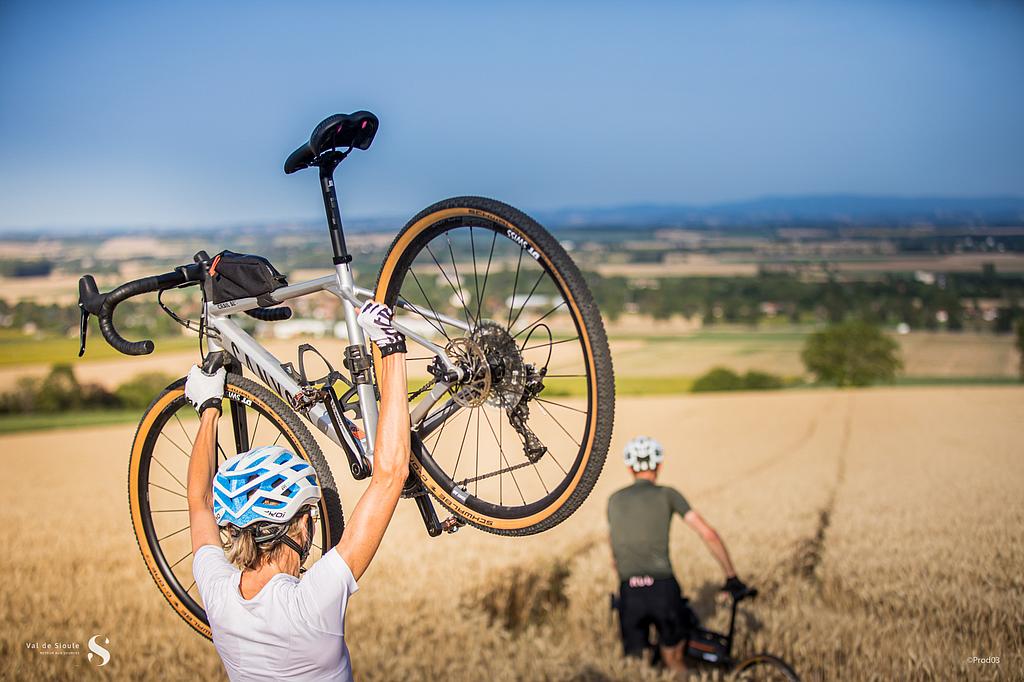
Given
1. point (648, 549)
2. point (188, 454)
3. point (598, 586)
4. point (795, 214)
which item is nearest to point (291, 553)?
point (188, 454)

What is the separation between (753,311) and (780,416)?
34643 mm

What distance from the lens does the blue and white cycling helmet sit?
353 centimetres

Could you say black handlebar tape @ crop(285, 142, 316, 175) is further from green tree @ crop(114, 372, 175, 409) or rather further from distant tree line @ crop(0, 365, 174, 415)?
distant tree line @ crop(0, 365, 174, 415)

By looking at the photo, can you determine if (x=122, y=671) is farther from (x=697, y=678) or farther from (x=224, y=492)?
(x=224, y=492)

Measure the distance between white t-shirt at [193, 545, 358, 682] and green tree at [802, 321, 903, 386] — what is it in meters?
67.4

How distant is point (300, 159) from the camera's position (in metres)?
3.71

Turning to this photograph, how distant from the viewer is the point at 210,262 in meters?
4.21

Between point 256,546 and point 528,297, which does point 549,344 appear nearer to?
point 528,297

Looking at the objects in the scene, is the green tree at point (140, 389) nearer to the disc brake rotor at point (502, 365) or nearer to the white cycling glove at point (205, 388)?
the white cycling glove at point (205, 388)

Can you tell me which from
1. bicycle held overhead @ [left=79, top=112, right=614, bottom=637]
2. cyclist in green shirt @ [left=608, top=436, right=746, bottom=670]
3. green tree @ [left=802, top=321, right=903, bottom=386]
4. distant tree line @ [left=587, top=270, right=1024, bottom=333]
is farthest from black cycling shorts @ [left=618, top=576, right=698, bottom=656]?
Result: green tree @ [left=802, top=321, right=903, bottom=386]

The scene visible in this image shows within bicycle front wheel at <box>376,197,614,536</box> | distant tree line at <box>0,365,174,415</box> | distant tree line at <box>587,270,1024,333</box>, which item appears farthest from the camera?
distant tree line at <box>587,270,1024,333</box>

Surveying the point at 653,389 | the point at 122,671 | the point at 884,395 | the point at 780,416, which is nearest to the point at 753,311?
the point at 653,389

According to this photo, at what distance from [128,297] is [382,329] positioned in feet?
4.30

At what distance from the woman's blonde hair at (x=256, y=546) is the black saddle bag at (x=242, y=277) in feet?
3.34
